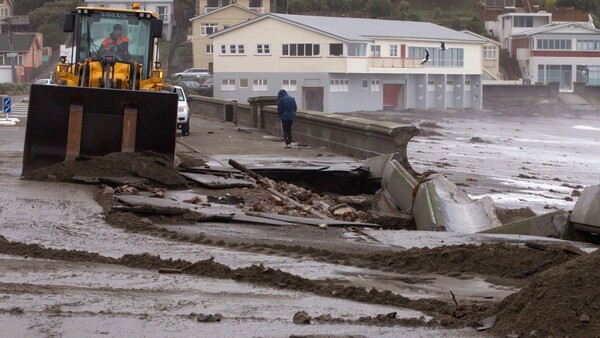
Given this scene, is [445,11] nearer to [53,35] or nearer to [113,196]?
[53,35]

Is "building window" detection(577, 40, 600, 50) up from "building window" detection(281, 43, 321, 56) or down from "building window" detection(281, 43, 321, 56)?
up

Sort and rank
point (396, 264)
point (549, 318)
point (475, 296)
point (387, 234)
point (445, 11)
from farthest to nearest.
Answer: point (445, 11), point (387, 234), point (396, 264), point (475, 296), point (549, 318)

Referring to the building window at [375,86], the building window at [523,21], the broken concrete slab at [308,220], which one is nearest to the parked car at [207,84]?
the building window at [375,86]

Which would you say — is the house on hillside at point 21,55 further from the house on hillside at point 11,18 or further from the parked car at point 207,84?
the parked car at point 207,84

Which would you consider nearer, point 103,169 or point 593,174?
point 103,169

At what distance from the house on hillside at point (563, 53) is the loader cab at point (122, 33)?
84419 mm

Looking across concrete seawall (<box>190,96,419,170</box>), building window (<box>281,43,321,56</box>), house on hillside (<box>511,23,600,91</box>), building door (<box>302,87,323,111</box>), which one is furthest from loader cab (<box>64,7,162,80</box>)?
house on hillside (<box>511,23,600,91</box>)

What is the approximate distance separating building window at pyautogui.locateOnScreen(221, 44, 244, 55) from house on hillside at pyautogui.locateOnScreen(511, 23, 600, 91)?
34.5 m

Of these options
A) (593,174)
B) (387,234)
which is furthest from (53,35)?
(387,234)

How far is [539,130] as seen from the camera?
2603 inches

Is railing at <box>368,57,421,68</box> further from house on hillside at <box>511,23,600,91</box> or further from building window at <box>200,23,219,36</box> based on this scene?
building window at <box>200,23,219,36</box>

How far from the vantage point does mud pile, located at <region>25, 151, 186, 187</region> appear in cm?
1619

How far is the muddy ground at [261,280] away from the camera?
23.3 ft

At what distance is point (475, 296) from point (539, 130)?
59.4m
